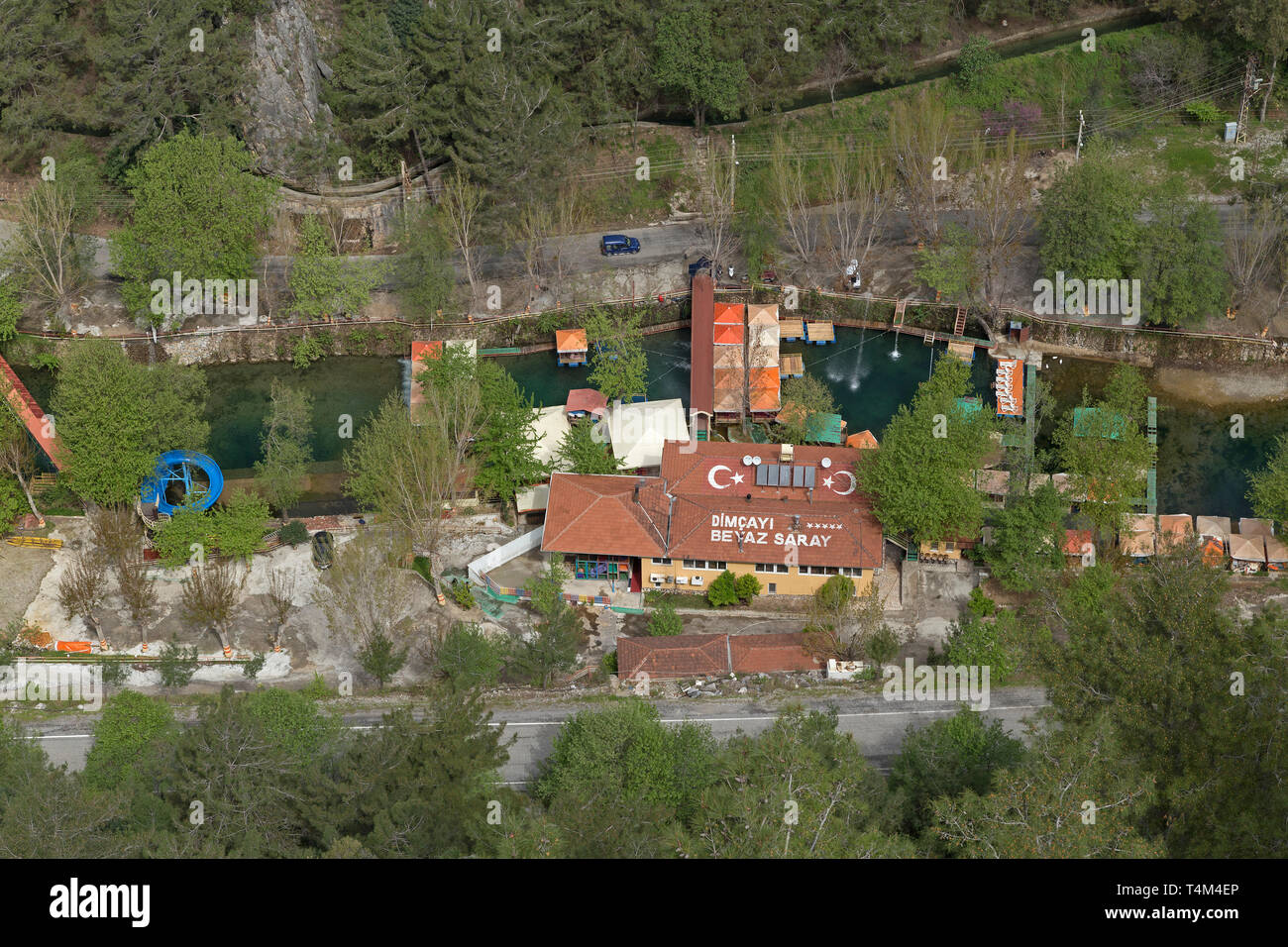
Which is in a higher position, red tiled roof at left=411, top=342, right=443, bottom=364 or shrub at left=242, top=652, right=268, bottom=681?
red tiled roof at left=411, top=342, right=443, bottom=364

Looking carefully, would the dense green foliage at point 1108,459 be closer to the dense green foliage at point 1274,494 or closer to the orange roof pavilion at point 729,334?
the dense green foliage at point 1274,494

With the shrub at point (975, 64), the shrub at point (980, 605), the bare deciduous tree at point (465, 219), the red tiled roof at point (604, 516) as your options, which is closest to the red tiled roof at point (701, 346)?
the red tiled roof at point (604, 516)

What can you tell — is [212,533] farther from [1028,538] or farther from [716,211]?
[1028,538]

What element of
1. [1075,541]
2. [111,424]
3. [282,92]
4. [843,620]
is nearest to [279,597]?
[111,424]

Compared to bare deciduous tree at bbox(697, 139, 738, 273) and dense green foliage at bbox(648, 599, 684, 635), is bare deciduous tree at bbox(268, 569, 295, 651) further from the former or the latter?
bare deciduous tree at bbox(697, 139, 738, 273)

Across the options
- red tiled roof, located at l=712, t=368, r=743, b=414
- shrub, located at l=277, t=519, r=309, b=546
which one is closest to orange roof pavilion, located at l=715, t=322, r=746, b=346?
red tiled roof, located at l=712, t=368, r=743, b=414

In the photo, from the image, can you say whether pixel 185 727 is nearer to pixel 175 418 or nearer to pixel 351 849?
pixel 351 849

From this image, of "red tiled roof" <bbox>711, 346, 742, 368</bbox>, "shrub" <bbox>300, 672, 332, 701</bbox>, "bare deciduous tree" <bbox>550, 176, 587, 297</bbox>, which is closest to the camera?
"shrub" <bbox>300, 672, 332, 701</bbox>
